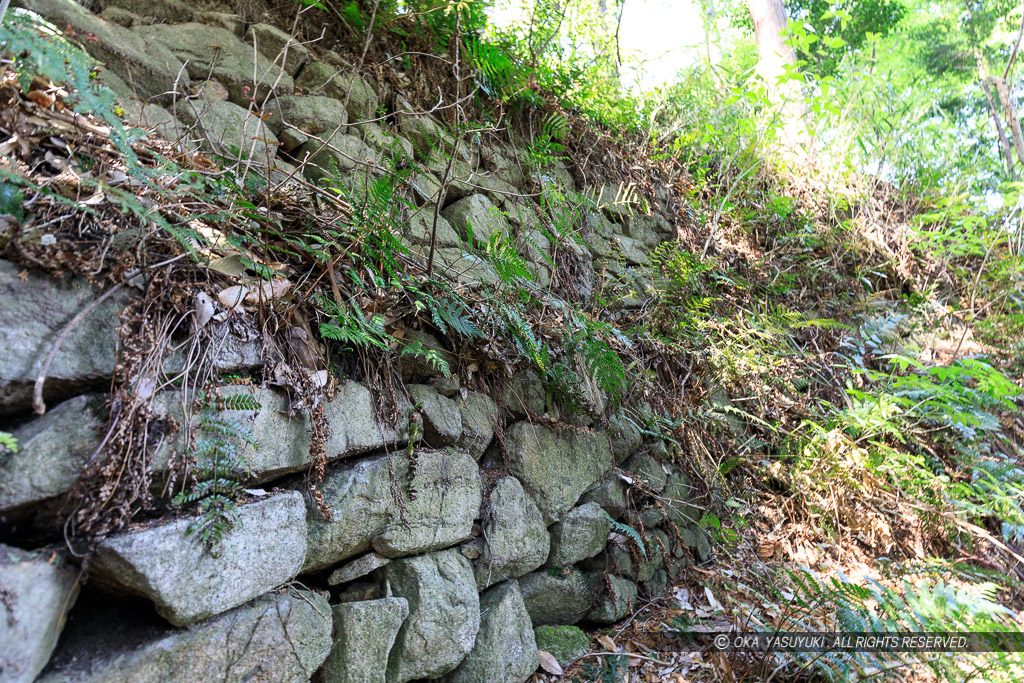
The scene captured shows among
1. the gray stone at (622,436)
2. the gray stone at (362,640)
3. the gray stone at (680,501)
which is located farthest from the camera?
the gray stone at (680,501)

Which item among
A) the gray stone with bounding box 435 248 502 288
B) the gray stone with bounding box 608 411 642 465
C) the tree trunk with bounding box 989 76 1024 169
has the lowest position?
the gray stone with bounding box 608 411 642 465

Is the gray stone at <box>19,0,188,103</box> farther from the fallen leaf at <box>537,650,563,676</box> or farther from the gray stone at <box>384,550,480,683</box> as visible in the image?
the fallen leaf at <box>537,650,563,676</box>

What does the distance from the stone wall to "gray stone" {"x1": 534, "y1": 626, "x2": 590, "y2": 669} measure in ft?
0.04

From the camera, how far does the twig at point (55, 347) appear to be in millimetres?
1433

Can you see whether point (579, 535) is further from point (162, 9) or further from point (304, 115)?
point (162, 9)

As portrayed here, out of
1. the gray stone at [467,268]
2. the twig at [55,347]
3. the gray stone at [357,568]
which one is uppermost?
the gray stone at [467,268]

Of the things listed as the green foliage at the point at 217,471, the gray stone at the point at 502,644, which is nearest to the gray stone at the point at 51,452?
the green foliage at the point at 217,471

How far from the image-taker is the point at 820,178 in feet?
20.5

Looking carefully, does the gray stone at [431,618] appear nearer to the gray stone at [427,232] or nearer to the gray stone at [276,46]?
the gray stone at [427,232]

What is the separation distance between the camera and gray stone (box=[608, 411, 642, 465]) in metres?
3.45

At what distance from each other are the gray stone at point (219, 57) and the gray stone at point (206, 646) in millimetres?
2278

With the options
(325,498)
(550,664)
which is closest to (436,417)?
(325,498)

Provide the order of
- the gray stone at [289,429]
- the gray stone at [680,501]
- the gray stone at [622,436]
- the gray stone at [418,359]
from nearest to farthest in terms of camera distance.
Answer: the gray stone at [289,429]
the gray stone at [418,359]
the gray stone at [622,436]
the gray stone at [680,501]

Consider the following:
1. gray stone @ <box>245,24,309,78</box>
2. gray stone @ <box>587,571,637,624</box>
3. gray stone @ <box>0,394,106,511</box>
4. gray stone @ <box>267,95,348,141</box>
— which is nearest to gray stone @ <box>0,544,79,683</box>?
gray stone @ <box>0,394,106,511</box>
